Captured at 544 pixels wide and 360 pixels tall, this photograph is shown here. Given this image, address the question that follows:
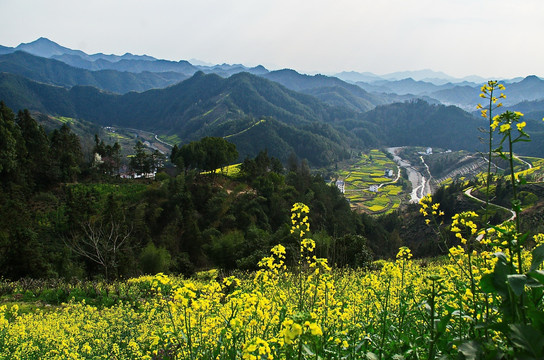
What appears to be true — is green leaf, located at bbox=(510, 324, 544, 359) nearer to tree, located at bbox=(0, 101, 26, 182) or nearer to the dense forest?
the dense forest

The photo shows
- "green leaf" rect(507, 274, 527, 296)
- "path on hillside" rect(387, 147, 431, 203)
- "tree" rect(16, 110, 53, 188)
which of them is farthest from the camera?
"path on hillside" rect(387, 147, 431, 203)

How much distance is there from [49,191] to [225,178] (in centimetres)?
1695

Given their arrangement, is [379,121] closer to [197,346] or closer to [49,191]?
[49,191]

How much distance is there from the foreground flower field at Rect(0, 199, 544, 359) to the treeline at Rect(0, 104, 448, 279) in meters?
11.5

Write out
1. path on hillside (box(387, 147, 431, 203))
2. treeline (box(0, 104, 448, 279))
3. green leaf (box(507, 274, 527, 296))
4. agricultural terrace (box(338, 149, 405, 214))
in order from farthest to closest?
1. path on hillside (box(387, 147, 431, 203))
2. agricultural terrace (box(338, 149, 405, 214))
3. treeline (box(0, 104, 448, 279))
4. green leaf (box(507, 274, 527, 296))

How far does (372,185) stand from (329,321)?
3610 inches

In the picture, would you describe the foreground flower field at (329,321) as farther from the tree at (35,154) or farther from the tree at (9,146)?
the tree at (35,154)

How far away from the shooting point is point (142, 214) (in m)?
28.9

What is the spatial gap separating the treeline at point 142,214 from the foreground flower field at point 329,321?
1146cm

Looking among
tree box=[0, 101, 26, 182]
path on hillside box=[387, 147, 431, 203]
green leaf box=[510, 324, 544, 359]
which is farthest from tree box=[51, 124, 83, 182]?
path on hillside box=[387, 147, 431, 203]

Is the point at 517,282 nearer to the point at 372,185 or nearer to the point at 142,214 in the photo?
the point at 142,214

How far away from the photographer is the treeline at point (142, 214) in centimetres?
2014

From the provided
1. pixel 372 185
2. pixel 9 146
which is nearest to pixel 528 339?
pixel 9 146

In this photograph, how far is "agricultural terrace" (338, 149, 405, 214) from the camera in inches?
2884
